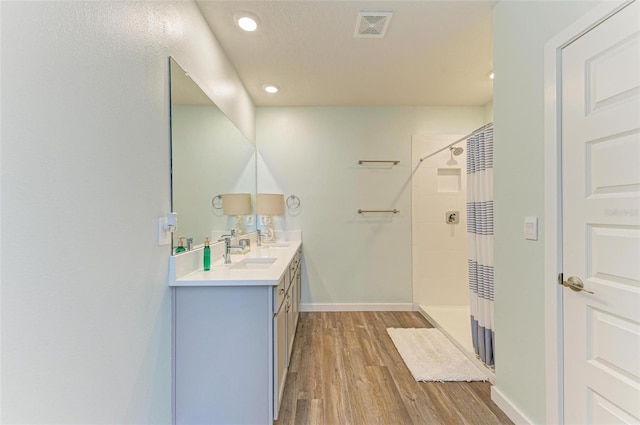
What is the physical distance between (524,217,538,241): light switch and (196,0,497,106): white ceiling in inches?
54.7

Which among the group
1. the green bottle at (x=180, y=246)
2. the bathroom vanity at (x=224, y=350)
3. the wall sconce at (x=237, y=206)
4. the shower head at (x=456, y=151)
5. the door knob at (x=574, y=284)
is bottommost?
the bathroom vanity at (x=224, y=350)

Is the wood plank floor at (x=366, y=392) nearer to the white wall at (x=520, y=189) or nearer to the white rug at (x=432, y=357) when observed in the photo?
the white rug at (x=432, y=357)

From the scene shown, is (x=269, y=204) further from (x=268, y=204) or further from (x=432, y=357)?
(x=432, y=357)

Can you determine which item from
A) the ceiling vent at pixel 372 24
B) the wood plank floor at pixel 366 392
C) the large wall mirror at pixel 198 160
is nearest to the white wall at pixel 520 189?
the wood plank floor at pixel 366 392

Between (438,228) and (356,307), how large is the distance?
140 cm

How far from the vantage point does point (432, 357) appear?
2402 mm

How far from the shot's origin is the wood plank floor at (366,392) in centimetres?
171

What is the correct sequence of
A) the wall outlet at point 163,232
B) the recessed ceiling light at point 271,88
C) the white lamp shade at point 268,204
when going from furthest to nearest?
the white lamp shade at point 268,204
the recessed ceiling light at point 271,88
the wall outlet at point 163,232

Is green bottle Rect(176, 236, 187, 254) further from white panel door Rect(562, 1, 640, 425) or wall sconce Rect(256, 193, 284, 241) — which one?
white panel door Rect(562, 1, 640, 425)

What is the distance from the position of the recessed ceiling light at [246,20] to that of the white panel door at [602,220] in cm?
179

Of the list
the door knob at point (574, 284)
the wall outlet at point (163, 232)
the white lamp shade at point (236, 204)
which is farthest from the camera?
the white lamp shade at point (236, 204)

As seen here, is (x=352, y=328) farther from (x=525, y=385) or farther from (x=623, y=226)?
(x=623, y=226)

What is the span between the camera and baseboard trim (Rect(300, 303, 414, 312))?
3.54 m

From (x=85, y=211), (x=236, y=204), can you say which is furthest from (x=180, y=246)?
(x=236, y=204)
